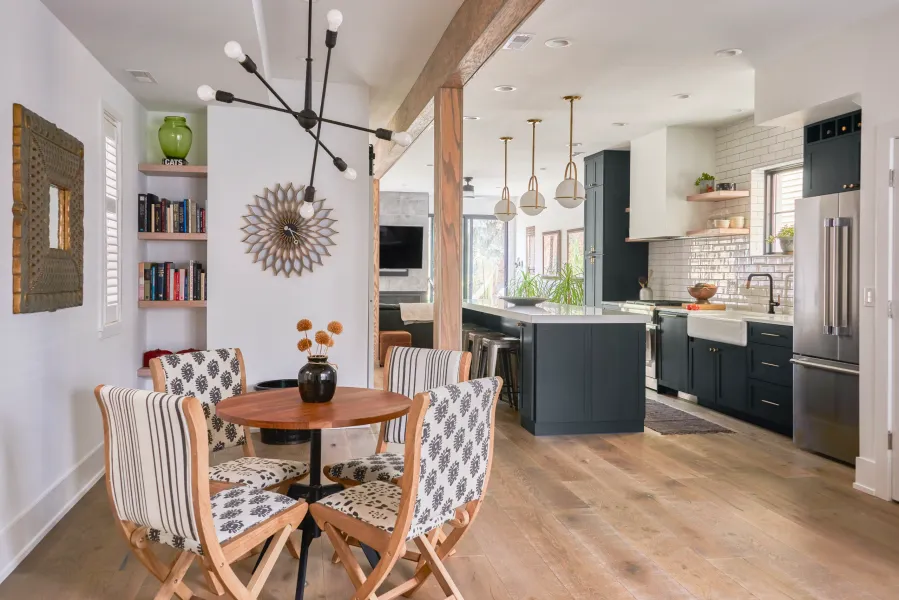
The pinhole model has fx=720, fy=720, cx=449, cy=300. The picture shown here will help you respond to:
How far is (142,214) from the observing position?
5.11 meters

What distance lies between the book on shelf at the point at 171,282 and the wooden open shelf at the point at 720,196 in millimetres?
4555

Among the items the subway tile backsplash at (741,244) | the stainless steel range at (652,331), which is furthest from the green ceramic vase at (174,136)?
the subway tile backsplash at (741,244)

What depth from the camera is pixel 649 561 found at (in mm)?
2939

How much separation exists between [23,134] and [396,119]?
3919mm

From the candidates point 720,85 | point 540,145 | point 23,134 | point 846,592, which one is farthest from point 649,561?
point 540,145

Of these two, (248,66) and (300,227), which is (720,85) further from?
(248,66)

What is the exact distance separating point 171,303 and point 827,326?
439 centimetres

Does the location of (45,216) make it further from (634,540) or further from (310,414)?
(634,540)

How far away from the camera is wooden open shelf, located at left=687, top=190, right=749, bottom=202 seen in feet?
21.5

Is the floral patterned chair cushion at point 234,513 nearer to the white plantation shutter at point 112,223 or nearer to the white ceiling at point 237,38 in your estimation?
the white ceiling at point 237,38

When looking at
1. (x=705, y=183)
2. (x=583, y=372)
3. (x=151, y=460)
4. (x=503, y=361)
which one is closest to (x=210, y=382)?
(x=151, y=460)

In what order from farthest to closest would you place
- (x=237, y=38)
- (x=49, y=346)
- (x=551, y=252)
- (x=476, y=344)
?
1. (x=551, y=252)
2. (x=476, y=344)
3. (x=237, y=38)
4. (x=49, y=346)

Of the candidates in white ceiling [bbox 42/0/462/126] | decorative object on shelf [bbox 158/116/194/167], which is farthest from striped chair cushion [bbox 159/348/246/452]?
decorative object on shelf [bbox 158/116/194/167]

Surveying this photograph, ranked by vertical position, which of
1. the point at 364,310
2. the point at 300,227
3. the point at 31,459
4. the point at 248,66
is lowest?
the point at 31,459
